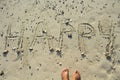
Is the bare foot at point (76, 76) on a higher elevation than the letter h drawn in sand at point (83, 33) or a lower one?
lower

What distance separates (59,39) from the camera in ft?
17.0

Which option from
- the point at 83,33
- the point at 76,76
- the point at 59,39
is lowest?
the point at 76,76

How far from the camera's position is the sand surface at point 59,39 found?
494cm

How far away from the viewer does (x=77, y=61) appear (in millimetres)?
5020

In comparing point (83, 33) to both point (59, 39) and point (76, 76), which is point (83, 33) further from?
point (76, 76)

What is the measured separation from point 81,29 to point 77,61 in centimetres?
60

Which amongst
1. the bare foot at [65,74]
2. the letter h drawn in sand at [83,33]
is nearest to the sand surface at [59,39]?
the letter h drawn in sand at [83,33]

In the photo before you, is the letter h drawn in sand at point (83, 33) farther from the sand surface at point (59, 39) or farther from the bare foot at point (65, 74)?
the bare foot at point (65, 74)

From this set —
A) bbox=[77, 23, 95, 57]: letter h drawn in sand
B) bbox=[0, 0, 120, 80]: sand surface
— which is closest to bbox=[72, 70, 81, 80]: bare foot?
bbox=[0, 0, 120, 80]: sand surface

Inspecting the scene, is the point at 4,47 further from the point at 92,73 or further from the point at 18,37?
the point at 92,73

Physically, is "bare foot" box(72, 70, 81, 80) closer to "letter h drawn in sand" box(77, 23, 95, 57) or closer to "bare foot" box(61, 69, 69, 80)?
"bare foot" box(61, 69, 69, 80)

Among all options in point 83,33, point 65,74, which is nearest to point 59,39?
point 83,33

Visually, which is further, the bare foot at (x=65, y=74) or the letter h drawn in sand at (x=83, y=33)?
the letter h drawn in sand at (x=83, y=33)

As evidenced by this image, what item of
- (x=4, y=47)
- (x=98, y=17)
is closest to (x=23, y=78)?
(x=4, y=47)
